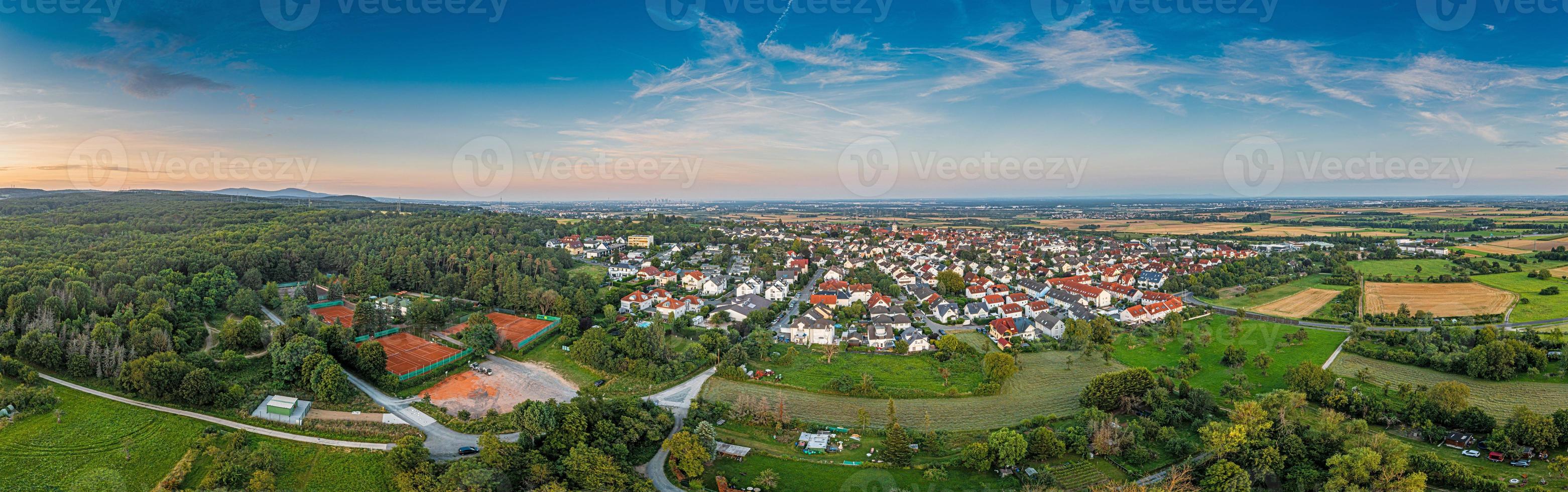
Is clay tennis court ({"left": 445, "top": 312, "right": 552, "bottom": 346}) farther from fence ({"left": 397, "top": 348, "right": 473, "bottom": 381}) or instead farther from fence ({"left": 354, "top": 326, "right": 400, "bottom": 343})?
fence ({"left": 354, "top": 326, "right": 400, "bottom": 343})

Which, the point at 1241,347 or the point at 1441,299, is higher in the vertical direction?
the point at 1441,299

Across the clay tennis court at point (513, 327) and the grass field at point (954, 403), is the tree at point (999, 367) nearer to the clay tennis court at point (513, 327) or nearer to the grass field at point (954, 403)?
the grass field at point (954, 403)

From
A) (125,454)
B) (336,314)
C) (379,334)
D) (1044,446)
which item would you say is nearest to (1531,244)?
(1044,446)

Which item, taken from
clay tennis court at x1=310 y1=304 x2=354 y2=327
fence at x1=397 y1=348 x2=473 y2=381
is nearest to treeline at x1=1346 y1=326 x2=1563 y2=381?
fence at x1=397 y1=348 x2=473 y2=381

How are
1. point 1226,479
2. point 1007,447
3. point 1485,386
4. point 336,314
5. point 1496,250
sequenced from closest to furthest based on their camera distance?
point 1226,479 → point 1007,447 → point 1485,386 → point 336,314 → point 1496,250

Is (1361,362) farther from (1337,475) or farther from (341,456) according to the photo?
(341,456)

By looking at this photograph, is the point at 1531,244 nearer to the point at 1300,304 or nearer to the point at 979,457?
the point at 1300,304
